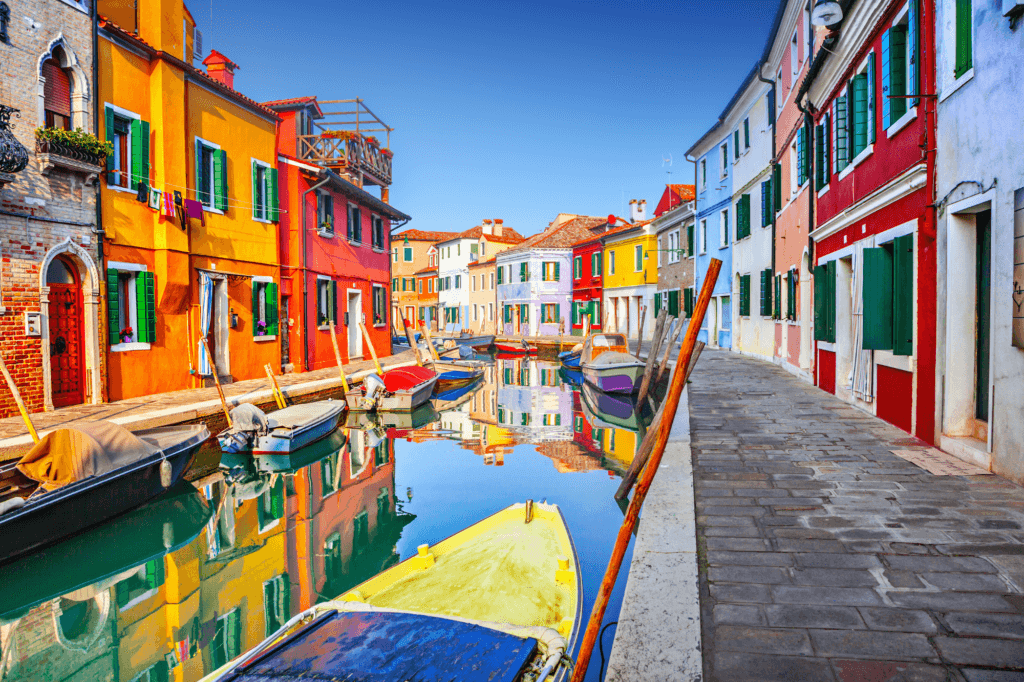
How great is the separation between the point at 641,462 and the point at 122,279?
11.2 meters

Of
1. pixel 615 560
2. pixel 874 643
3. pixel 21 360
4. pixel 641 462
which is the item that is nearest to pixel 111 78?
pixel 21 360

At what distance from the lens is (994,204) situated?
5527 millimetres

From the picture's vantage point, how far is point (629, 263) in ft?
113

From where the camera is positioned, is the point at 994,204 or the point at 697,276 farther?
Result: the point at 697,276

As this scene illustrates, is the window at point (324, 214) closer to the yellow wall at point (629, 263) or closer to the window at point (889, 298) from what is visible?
the window at point (889, 298)

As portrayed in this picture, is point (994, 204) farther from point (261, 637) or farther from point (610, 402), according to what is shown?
point (610, 402)

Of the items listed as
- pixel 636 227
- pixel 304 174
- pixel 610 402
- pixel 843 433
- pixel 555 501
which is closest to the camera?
pixel 843 433

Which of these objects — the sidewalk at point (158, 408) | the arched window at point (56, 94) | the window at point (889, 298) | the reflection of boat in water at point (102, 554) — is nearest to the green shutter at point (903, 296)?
the window at point (889, 298)

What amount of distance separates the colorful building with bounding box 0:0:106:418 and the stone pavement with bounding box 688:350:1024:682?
1062cm

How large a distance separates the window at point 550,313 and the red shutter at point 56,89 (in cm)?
3101

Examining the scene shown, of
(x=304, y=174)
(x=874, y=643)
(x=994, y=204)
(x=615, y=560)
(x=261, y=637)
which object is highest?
(x=304, y=174)

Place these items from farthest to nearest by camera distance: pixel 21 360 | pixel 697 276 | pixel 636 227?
pixel 636 227 < pixel 697 276 < pixel 21 360

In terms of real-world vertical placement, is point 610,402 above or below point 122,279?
below

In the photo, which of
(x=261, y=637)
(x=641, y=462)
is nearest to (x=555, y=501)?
(x=641, y=462)
